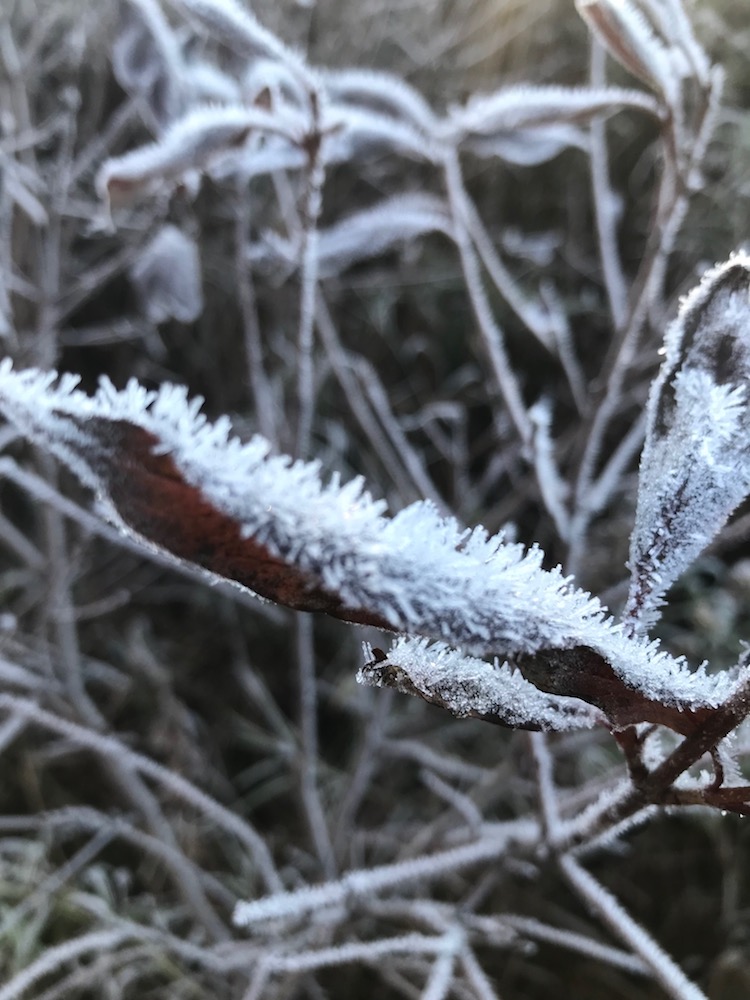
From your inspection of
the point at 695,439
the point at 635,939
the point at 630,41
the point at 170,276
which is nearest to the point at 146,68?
the point at 170,276

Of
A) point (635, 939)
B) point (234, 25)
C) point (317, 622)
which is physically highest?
point (234, 25)

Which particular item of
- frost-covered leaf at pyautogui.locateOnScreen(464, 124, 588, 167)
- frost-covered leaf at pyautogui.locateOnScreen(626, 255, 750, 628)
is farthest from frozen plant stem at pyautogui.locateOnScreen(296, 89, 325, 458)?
frost-covered leaf at pyautogui.locateOnScreen(626, 255, 750, 628)

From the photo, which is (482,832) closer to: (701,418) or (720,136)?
(701,418)

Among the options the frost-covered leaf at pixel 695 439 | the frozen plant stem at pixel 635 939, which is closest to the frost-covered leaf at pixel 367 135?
the frost-covered leaf at pixel 695 439

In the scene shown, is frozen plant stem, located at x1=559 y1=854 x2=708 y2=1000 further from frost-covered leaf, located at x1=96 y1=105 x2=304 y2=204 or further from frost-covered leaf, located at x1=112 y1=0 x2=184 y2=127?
frost-covered leaf, located at x1=112 y1=0 x2=184 y2=127

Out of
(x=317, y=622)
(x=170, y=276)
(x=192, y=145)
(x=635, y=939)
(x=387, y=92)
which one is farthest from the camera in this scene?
(x=317, y=622)

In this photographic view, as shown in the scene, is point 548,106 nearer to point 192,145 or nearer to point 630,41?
point 630,41

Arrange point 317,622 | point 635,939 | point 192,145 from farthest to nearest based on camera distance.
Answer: point 317,622 → point 192,145 → point 635,939
